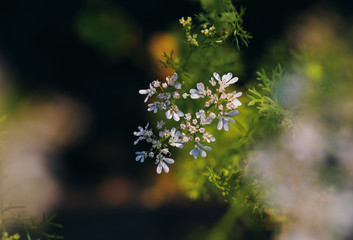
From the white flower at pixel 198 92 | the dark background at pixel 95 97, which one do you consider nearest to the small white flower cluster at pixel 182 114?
the white flower at pixel 198 92

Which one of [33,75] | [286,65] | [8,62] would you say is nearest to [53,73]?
[33,75]

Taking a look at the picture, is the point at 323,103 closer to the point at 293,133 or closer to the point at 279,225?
the point at 293,133

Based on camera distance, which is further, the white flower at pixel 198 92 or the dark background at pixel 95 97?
the dark background at pixel 95 97

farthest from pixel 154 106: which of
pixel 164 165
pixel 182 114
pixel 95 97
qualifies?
pixel 95 97

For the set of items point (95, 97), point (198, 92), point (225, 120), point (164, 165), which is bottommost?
point (164, 165)

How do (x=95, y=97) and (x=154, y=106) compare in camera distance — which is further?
(x=95, y=97)

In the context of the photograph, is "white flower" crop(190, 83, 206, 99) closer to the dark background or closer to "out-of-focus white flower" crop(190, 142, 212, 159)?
"out-of-focus white flower" crop(190, 142, 212, 159)

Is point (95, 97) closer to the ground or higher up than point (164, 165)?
→ higher up

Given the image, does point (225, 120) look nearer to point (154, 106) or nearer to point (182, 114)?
point (182, 114)

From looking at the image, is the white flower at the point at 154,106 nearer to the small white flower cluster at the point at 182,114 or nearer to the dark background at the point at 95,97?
the small white flower cluster at the point at 182,114
